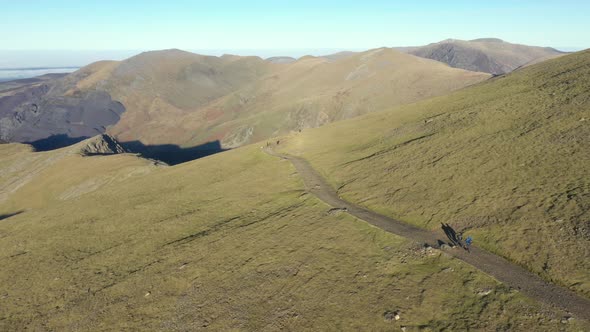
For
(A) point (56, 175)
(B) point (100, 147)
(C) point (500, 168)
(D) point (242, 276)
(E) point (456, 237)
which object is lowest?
(A) point (56, 175)

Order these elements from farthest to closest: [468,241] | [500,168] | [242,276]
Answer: [500,168]
[242,276]
[468,241]

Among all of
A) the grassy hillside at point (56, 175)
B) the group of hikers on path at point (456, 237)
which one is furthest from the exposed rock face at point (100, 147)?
the group of hikers on path at point (456, 237)

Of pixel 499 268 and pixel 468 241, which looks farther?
pixel 468 241

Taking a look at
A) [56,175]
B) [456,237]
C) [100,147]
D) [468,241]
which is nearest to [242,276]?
[456,237]

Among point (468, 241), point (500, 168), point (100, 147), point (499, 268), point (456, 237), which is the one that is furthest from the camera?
point (100, 147)

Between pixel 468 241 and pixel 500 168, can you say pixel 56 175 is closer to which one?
pixel 468 241

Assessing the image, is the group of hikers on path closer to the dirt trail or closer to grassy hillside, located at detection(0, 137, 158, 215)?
the dirt trail

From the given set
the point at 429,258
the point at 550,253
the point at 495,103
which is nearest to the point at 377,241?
the point at 429,258

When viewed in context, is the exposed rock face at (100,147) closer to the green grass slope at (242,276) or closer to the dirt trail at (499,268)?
the green grass slope at (242,276)

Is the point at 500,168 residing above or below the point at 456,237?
above
